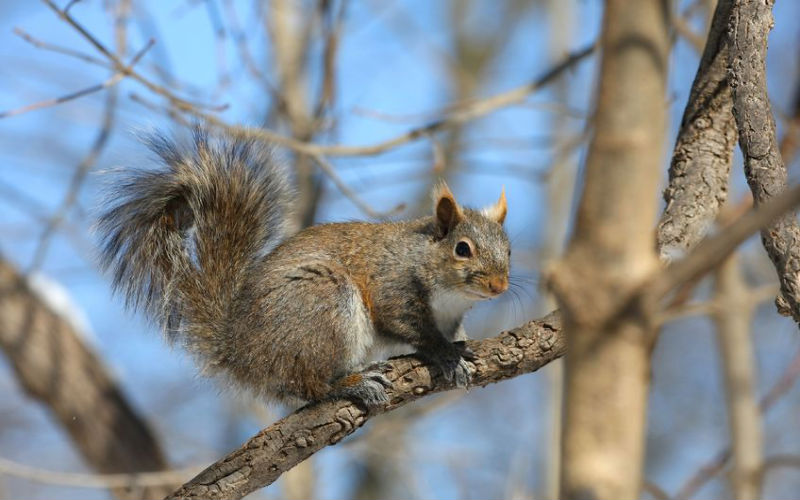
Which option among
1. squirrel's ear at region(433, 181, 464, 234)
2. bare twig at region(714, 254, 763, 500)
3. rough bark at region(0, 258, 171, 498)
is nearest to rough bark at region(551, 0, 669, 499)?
squirrel's ear at region(433, 181, 464, 234)

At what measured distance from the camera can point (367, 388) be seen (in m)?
2.49

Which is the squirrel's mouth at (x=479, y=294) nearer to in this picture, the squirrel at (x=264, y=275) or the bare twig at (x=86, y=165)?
the squirrel at (x=264, y=275)

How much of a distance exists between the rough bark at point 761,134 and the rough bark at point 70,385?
10.9 ft

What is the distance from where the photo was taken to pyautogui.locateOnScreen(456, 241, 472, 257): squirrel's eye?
9.45 feet

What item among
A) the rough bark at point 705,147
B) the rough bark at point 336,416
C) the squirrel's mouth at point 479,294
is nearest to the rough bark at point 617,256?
the rough bark at point 336,416

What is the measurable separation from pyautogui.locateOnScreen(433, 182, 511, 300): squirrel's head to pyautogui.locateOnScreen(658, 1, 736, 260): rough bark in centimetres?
57

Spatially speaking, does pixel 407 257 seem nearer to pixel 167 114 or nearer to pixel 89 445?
pixel 167 114

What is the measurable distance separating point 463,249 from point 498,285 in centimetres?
25

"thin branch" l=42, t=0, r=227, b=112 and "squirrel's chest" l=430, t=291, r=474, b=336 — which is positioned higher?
"thin branch" l=42, t=0, r=227, b=112

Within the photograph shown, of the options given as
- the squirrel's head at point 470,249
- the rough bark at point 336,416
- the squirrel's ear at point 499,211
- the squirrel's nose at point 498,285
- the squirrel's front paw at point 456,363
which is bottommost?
the rough bark at point 336,416

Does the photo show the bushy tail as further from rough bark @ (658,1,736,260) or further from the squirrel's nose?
rough bark @ (658,1,736,260)

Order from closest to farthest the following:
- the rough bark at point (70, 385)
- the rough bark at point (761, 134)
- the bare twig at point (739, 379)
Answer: the rough bark at point (761, 134) → the bare twig at point (739, 379) → the rough bark at point (70, 385)

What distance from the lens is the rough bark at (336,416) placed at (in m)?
2.21

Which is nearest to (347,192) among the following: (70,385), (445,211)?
(445,211)
